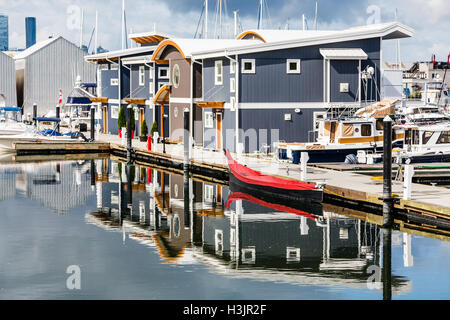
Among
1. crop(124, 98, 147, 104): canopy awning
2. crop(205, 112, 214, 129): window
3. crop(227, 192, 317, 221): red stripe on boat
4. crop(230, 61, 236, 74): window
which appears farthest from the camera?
crop(124, 98, 147, 104): canopy awning

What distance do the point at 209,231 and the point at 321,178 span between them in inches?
298

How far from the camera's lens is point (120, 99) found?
59812mm

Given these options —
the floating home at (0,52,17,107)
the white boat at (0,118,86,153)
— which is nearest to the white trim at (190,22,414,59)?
the white boat at (0,118,86,153)

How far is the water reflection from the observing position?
20.1m

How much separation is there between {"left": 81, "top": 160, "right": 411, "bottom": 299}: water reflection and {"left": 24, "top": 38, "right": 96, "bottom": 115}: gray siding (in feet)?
136

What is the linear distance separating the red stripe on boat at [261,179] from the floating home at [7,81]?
148ft

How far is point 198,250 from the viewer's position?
22797 mm

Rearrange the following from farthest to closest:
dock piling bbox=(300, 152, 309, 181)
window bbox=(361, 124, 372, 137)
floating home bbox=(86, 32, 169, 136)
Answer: floating home bbox=(86, 32, 169, 136) < window bbox=(361, 124, 372, 137) < dock piling bbox=(300, 152, 309, 181)

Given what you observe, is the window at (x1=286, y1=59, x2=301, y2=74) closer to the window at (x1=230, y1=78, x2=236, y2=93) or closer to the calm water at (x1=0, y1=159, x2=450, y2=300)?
the window at (x1=230, y1=78, x2=236, y2=93)

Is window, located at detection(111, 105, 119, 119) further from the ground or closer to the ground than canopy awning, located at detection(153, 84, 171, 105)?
closer to the ground

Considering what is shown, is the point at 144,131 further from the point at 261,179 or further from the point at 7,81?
the point at 7,81

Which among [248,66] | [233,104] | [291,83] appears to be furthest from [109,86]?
[291,83]

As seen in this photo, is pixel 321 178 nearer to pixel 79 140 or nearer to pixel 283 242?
pixel 283 242
